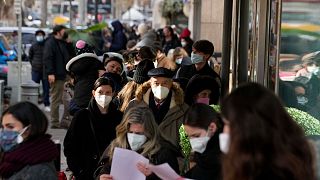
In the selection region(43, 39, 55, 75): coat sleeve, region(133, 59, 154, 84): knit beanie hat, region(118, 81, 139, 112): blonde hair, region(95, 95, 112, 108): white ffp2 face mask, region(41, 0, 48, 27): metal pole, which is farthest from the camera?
region(41, 0, 48, 27): metal pole

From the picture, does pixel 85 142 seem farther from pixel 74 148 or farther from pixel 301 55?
pixel 301 55

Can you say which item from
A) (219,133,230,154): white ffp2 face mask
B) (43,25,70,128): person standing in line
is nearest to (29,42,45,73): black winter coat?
(43,25,70,128): person standing in line

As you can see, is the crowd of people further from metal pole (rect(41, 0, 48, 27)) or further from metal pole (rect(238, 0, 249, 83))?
metal pole (rect(41, 0, 48, 27))

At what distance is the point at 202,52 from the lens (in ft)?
33.1

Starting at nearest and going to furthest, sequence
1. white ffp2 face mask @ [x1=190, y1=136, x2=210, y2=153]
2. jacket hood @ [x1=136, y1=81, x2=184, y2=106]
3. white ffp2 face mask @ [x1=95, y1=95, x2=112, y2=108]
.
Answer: white ffp2 face mask @ [x1=190, y1=136, x2=210, y2=153], white ffp2 face mask @ [x1=95, y1=95, x2=112, y2=108], jacket hood @ [x1=136, y1=81, x2=184, y2=106]

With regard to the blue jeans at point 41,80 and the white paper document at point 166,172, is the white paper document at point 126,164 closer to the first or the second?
the white paper document at point 166,172

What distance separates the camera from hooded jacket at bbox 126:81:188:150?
24.3 ft

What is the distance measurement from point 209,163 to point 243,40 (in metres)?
5.98

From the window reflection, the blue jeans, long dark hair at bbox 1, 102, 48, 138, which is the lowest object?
the blue jeans

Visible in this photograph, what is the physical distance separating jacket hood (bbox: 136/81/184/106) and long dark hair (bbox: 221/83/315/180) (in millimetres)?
4263

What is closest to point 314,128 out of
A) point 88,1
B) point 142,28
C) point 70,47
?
point 70,47

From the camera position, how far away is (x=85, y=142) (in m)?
7.07

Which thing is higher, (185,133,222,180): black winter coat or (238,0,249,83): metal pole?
(238,0,249,83): metal pole

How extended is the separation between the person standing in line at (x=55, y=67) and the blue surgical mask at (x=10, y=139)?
10.4m
